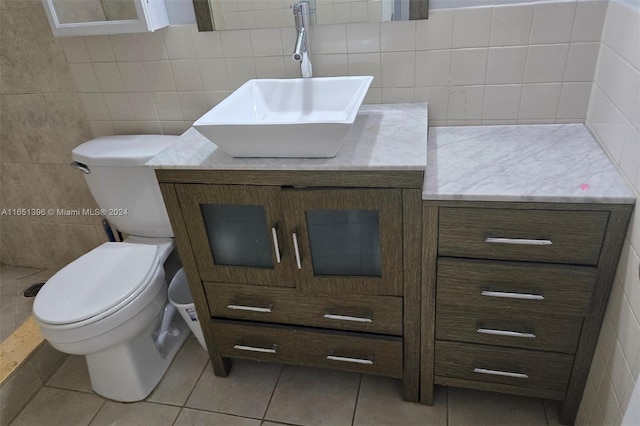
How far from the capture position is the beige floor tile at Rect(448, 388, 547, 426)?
4.98ft

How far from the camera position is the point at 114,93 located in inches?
71.9

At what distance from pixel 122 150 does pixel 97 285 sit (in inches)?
19.2

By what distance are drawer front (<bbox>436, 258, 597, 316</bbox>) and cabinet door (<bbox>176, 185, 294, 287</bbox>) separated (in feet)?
1.61

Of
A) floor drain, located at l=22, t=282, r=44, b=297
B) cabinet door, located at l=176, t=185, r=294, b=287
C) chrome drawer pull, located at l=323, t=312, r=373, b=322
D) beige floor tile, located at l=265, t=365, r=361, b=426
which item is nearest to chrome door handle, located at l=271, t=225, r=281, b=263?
cabinet door, located at l=176, t=185, r=294, b=287

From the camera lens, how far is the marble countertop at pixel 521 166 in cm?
117

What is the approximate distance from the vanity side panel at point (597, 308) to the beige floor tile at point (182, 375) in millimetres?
1277

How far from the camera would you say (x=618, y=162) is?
4.02 ft

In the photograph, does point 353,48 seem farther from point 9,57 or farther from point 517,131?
point 9,57

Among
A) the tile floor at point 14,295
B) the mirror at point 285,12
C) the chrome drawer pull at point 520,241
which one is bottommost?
the tile floor at point 14,295

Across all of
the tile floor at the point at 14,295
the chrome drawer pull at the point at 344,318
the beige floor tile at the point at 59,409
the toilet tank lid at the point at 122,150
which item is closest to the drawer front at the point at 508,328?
the chrome drawer pull at the point at 344,318

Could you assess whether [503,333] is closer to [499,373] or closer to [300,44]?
[499,373]

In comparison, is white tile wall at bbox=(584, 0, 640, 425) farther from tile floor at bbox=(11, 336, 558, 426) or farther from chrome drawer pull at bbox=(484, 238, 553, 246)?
tile floor at bbox=(11, 336, 558, 426)

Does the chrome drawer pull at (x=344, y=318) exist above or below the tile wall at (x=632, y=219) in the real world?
below

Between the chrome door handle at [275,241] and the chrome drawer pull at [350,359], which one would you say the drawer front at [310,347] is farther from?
the chrome door handle at [275,241]
